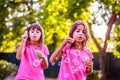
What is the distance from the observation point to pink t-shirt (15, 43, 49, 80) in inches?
169

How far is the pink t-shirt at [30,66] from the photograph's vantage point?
4289 millimetres

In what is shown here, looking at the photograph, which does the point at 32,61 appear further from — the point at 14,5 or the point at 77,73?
the point at 14,5

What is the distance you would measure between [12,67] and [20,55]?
28.9 ft

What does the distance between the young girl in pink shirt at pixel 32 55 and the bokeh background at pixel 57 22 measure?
13.2m

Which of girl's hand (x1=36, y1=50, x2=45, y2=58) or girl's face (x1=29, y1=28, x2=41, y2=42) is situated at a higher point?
girl's face (x1=29, y1=28, x2=41, y2=42)

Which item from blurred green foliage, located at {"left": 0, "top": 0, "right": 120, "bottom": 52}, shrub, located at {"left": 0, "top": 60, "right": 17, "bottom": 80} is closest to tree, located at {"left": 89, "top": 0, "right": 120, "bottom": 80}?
blurred green foliage, located at {"left": 0, "top": 0, "right": 120, "bottom": 52}

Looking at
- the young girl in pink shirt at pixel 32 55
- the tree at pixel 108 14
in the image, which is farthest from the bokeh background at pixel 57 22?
the young girl in pink shirt at pixel 32 55

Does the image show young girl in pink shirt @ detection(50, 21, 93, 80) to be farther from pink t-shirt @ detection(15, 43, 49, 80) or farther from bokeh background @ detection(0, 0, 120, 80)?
bokeh background @ detection(0, 0, 120, 80)

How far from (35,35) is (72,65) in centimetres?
80

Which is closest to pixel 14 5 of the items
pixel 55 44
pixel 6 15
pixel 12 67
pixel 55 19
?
pixel 6 15

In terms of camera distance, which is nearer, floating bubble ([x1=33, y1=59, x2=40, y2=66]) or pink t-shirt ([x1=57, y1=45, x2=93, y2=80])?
pink t-shirt ([x1=57, y1=45, x2=93, y2=80])

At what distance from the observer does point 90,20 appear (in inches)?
764

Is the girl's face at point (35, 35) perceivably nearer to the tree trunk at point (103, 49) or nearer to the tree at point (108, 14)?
the tree at point (108, 14)

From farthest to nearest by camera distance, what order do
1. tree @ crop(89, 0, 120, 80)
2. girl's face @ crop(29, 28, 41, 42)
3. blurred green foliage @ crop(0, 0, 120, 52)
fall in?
1. blurred green foliage @ crop(0, 0, 120, 52)
2. tree @ crop(89, 0, 120, 80)
3. girl's face @ crop(29, 28, 41, 42)
